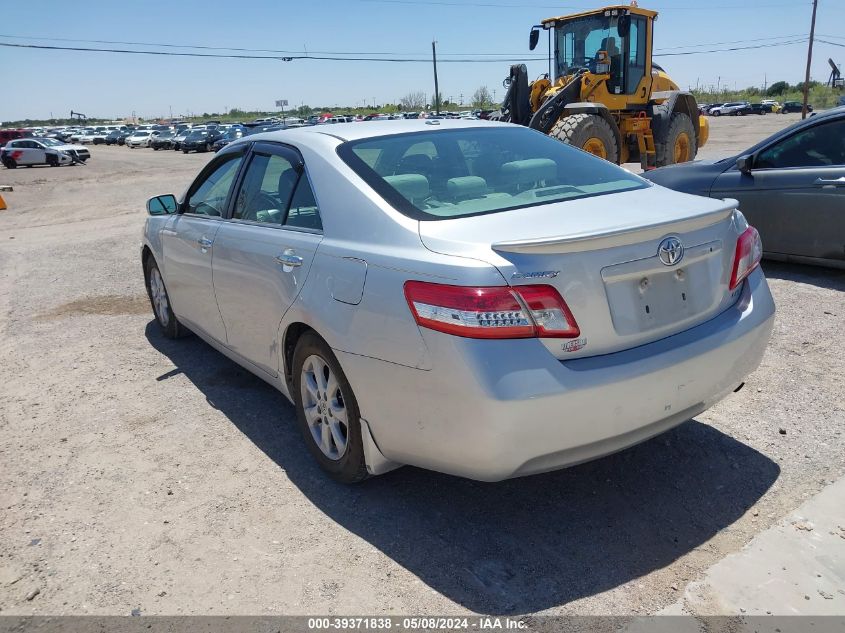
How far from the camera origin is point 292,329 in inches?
140

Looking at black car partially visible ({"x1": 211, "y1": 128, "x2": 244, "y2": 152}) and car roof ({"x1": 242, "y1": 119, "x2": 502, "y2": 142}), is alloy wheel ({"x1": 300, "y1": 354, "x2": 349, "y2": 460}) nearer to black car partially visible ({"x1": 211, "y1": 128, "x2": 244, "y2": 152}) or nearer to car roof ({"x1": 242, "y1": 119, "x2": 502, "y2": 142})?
car roof ({"x1": 242, "y1": 119, "x2": 502, "y2": 142})

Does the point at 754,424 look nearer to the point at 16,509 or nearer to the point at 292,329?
the point at 292,329

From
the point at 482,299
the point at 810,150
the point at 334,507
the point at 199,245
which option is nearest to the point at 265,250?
the point at 199,245

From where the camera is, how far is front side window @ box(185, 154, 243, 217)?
453cm

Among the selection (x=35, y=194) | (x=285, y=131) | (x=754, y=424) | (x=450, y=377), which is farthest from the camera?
(x=35, y=194)

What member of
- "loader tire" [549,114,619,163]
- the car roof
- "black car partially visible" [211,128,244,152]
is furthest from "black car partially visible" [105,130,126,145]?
the car roof

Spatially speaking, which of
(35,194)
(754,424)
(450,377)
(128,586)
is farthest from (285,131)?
(35,194)

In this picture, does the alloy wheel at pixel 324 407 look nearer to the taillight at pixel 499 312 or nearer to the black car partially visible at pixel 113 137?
the taillight at pixel 499 312

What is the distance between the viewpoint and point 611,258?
8.96ft

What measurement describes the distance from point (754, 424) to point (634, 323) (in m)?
1.56

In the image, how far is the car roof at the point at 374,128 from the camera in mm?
3803

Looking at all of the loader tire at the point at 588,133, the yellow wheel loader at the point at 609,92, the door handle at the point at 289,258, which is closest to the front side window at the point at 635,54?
the yellow wheel loader at the point at 609,92

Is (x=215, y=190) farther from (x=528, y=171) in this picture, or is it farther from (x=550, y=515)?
(x=550, y=515)

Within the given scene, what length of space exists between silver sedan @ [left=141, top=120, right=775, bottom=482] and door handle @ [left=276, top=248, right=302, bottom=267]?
2cm
